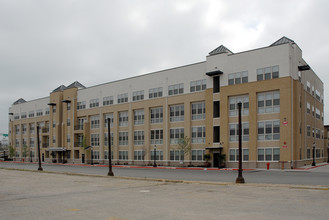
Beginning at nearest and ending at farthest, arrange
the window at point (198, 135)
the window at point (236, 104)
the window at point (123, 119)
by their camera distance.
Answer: the window at point (236, 104)
the window at point (198, 135)
the window at point (123, 119)

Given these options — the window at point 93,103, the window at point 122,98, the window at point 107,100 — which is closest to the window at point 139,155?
the window at point 122,98

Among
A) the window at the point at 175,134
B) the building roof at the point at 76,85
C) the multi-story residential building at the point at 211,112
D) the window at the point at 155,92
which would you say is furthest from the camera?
the building roof at the point at 76,85

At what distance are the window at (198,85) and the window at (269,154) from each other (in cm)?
1287

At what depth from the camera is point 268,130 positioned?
44969mm

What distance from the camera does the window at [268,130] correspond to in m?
44.3

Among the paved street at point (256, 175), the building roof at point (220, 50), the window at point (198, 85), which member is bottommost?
the paved street at point (256, 175)

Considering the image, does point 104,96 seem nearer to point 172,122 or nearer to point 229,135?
point 172,122

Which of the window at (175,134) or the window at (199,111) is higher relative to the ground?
the window at (199,111)

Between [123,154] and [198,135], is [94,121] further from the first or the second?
[198,135]

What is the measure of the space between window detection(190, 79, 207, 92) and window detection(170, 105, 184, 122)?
3.81 m

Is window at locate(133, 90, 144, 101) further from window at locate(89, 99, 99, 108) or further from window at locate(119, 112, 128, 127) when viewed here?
window at locate(89, 99, 99, 108)

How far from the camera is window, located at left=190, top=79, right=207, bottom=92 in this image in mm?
52166

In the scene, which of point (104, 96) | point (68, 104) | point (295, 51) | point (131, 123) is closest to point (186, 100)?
point (131, 123)

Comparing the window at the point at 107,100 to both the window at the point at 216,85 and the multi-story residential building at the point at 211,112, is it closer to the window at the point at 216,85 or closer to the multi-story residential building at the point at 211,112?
the multi-story residential building at the point at 211,112
